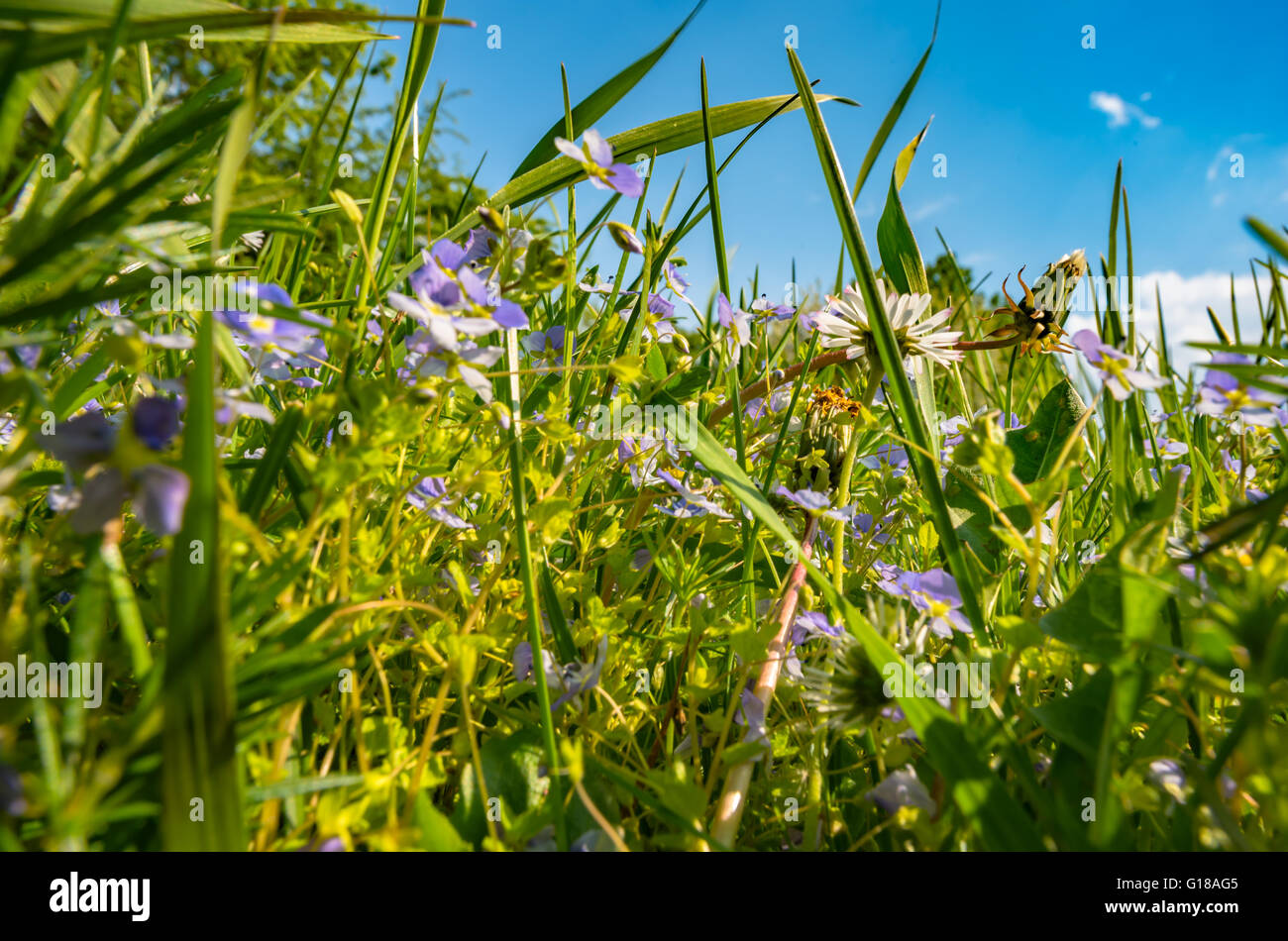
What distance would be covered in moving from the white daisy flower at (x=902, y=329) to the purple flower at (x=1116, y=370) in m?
0.16

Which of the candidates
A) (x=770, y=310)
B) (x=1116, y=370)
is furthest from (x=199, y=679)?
(x=770, y=310)

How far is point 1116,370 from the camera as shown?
0.56 m

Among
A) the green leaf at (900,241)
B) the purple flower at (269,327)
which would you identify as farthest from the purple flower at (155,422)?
the green leaf at (900,241)

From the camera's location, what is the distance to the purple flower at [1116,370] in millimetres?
558

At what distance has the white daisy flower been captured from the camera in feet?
2.60

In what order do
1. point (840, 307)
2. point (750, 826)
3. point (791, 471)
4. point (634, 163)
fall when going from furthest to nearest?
point (634, 163), point (791, 471), point (840, 307), point (750, 826)

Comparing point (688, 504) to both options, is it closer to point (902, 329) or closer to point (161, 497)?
point (902, 329)

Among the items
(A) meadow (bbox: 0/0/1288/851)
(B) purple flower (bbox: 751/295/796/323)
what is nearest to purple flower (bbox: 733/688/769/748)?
(A) meadow (bbox: 0/0/1288/851)

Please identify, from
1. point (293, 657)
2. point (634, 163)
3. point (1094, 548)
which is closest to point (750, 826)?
point (293, 657)

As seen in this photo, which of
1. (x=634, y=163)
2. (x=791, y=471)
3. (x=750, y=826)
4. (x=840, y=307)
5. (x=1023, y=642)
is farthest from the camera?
(x=634, y=163)

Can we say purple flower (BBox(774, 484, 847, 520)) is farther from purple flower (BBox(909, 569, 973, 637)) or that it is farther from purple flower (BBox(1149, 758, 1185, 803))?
purple flower (BBox(1149, 758, 1185, 803))
